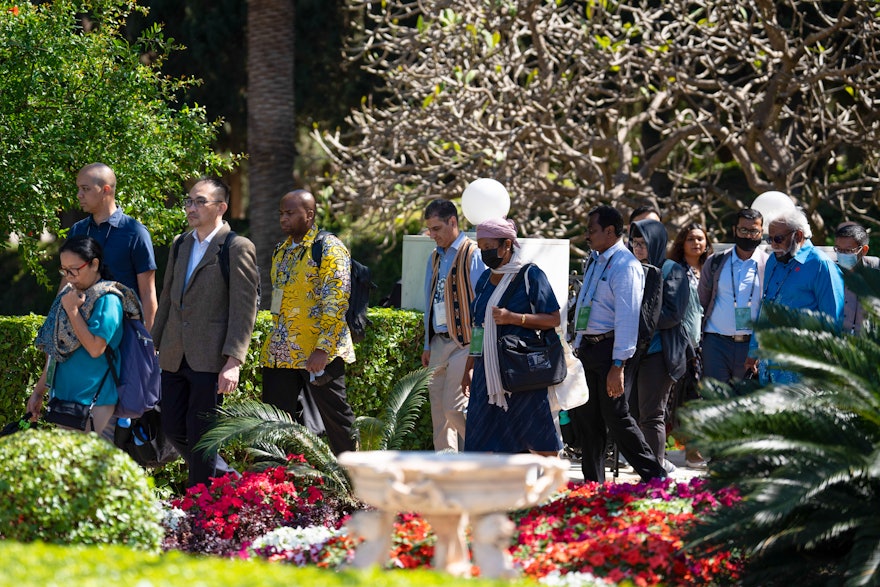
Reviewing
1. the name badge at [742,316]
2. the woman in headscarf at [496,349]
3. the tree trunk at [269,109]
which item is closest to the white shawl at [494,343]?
the woman in headscarf at [496,349]

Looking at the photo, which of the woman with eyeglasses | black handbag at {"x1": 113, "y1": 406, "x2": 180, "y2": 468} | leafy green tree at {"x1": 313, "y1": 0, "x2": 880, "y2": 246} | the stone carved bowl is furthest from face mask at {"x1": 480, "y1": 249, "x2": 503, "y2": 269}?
leafy green tree at {"x1": 313, "y1": 0, "x2": 880, "y2": 246}

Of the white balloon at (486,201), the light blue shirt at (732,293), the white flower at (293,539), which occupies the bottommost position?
the white flower at (293,539)

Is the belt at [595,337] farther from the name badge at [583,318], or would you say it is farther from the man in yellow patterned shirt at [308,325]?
the man in yellow patterned shirt at [308,325]

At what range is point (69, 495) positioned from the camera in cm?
543

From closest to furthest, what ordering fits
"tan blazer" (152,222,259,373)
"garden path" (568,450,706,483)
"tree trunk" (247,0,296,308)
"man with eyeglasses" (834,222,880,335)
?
1. "tan blazer" (152,222,259,373)
2. "garden path" (568,450,706,483)
3. "man with eyeglasses" (834,222,880,335)
4. "tree trunk" (247,0,296,308)

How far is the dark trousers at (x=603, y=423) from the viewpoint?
7.72 m

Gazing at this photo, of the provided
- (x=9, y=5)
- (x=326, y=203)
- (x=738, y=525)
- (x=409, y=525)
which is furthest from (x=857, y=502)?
(x=326, y=203)

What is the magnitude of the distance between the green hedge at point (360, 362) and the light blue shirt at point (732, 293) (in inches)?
91.0

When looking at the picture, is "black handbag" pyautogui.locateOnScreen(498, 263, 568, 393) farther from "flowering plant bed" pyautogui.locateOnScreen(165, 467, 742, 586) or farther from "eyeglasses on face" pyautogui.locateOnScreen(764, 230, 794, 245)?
"eyeglasses on face" pyautogui.locateOnScreen(764, 230, 794, 245)

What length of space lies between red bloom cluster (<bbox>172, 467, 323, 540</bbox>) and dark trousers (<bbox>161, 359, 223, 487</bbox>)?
203 mm

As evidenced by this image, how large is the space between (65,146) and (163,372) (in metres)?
2.67

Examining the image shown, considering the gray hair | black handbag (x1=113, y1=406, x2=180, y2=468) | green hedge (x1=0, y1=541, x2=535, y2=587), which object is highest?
the gray hair

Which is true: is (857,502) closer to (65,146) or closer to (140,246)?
(140,246)

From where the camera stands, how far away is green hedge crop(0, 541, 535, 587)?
3.84 m
